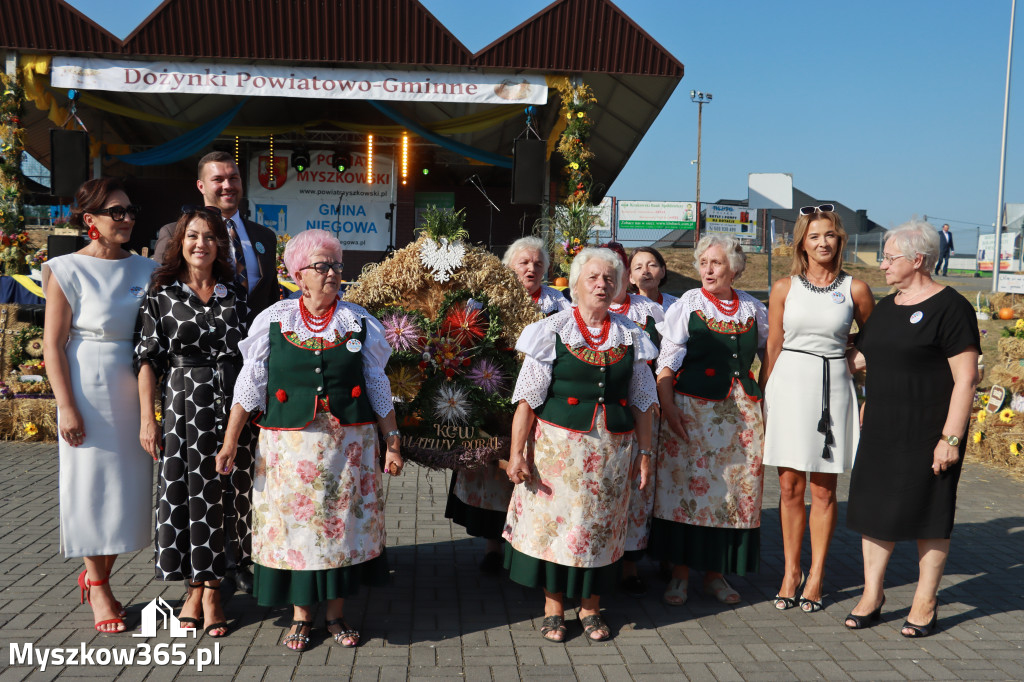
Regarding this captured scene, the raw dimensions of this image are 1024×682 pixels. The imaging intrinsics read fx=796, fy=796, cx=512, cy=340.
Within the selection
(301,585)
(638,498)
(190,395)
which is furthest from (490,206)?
(301,585)

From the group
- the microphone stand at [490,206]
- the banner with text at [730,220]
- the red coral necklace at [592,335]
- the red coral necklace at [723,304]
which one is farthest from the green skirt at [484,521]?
the banner with text at [730,220]

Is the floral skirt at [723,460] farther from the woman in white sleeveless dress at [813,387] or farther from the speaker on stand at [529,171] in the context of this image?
the speaker on stand at [529,171]

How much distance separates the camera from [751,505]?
4.16m

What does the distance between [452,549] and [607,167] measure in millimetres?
15211

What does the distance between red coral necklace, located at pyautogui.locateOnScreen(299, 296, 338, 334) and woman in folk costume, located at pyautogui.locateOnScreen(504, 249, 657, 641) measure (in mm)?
880

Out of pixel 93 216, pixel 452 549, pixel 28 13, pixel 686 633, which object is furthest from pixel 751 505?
pixel 28 13

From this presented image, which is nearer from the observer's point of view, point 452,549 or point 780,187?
point 452,549

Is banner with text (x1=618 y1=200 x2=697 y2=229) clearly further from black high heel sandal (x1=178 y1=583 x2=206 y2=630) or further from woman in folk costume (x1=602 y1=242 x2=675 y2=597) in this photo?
black high heel sandal (x1=178 y1=583 x2=206 y2=630)

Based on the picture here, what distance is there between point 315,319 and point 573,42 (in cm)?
834

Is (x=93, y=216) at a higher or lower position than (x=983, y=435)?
higher

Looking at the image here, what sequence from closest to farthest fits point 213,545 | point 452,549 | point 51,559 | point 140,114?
1. point 213,545
2. point 51,559
3. point 452,549
4. point 140,114

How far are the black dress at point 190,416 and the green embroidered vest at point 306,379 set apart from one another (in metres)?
0.31

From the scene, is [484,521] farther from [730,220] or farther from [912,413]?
[730,220]

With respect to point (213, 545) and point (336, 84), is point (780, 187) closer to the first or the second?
point (336, 84)
